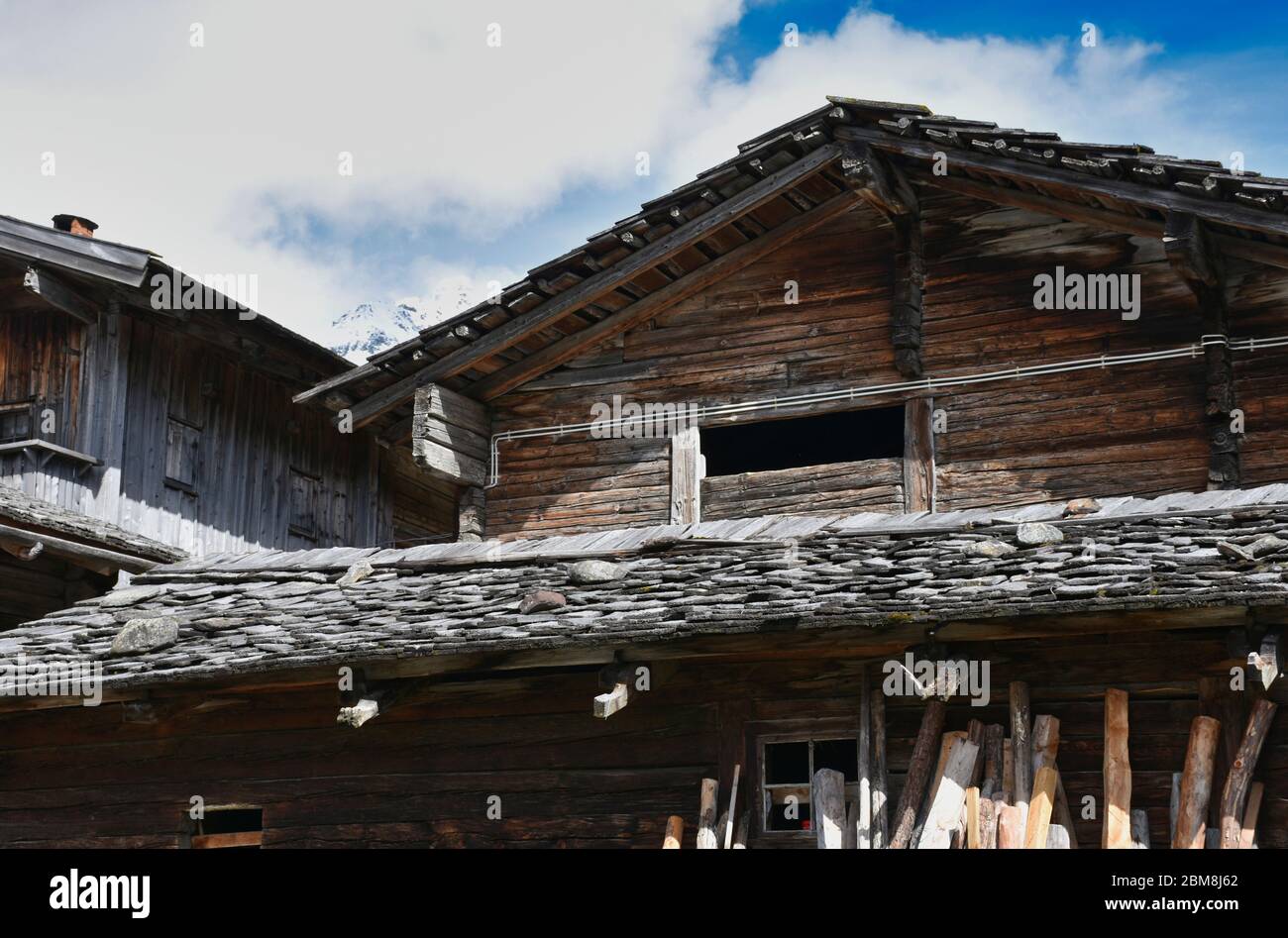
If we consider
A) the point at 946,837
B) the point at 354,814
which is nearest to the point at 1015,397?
the point at 946,837

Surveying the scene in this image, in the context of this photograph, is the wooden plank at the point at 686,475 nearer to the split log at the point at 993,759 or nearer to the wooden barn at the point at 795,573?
the wooden barn at the point at 795,573

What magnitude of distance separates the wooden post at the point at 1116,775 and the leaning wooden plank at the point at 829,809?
1.54 m

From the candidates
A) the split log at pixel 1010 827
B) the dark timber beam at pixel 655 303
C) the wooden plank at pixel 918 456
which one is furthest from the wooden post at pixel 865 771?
the dark timber beam at pixel 655 303

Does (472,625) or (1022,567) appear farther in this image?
(472,625)

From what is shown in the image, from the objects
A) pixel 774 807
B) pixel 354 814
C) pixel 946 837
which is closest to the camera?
pixel 946 837

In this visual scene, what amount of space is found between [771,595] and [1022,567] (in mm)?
1515

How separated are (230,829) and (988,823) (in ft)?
20.1

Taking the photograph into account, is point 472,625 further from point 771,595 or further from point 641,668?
point 771,595

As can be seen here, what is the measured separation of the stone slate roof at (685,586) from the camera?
9.45 m

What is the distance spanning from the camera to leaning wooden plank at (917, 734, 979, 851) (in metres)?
9.39

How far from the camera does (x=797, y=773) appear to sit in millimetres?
11812

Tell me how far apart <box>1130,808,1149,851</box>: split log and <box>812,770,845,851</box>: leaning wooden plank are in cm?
169

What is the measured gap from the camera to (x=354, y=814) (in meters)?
11.5
